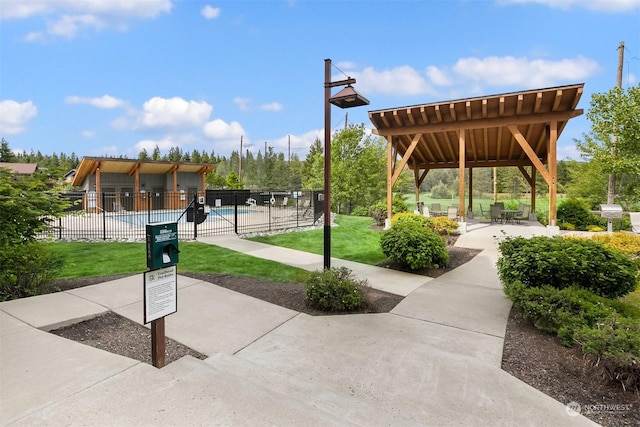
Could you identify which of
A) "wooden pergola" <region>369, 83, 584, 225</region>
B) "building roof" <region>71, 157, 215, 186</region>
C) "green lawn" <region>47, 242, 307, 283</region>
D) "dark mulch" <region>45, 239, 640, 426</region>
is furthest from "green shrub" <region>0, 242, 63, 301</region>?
"building roof" <region>71, 157, 215, 186</region>

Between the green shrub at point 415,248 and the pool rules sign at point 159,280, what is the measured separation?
16.8 feet

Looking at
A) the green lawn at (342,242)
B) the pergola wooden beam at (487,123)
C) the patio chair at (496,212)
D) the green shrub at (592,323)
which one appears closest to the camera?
the green shrub at (592,323)

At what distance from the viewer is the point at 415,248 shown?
273 inches

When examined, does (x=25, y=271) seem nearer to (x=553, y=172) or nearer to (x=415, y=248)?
(x=415, y=248)

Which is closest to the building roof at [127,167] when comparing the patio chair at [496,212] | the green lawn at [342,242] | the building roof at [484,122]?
the green lawn at [342,242]

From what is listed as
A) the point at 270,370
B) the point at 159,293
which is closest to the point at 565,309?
the point at 270,370

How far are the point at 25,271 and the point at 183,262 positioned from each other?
2.75 meters

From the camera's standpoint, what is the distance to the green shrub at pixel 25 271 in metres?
4.37

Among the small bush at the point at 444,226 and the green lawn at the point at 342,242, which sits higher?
the small bush at the point at 444,226

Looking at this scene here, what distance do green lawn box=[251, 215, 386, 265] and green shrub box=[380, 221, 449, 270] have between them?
0.80 m


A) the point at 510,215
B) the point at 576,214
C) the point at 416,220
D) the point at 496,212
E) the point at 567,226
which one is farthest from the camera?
the point at 510,215

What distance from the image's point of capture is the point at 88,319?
3.80 m

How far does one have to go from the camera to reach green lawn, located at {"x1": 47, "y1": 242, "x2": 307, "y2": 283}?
6.20 m

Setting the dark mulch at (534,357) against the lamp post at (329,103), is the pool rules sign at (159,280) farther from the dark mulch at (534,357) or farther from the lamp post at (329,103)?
the lamp post at (329,103)
